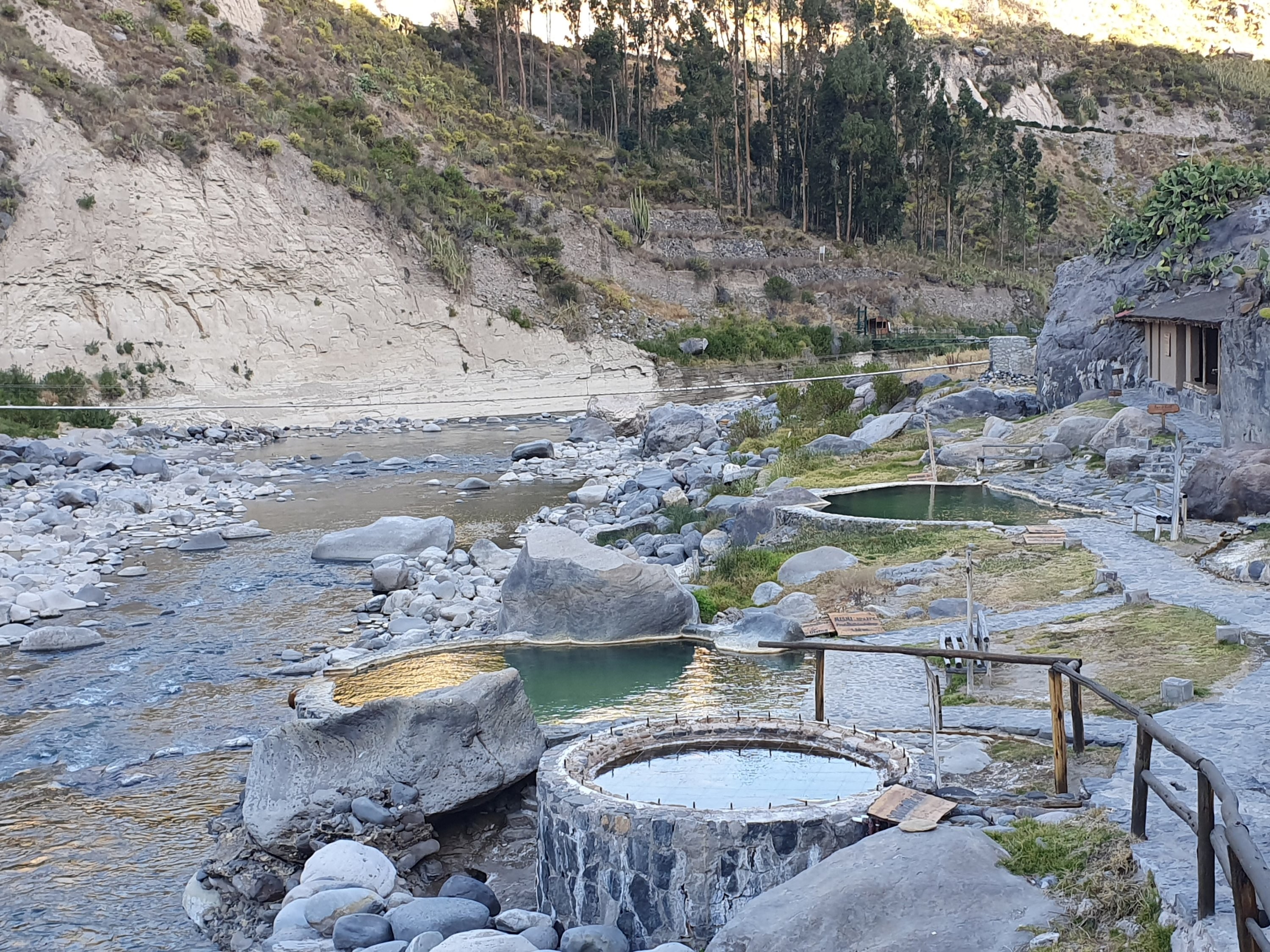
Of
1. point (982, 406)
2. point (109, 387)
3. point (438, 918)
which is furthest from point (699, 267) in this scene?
point (438, 918)

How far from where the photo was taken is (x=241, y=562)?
725 inches

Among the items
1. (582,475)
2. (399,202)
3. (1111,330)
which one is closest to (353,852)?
(582,475)

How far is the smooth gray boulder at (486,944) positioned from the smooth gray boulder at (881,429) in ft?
59.8

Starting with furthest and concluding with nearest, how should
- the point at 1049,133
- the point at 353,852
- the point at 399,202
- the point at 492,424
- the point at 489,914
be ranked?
the point at 1049,133 < the point at 399,202 < the point at 492,424 < the point at 353,852 < the point at 489,914

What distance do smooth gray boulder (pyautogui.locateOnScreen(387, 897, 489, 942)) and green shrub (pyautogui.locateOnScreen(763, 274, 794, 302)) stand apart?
4793 centimetres

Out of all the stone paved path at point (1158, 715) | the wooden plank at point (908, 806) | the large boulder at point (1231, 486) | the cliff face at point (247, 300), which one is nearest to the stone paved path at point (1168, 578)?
the stone paved path at point (1158, 715)

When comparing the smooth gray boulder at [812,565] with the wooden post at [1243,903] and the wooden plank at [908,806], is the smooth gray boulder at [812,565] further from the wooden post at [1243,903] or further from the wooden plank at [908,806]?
the wooden post at [1243,903]

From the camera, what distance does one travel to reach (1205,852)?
4.37 metres

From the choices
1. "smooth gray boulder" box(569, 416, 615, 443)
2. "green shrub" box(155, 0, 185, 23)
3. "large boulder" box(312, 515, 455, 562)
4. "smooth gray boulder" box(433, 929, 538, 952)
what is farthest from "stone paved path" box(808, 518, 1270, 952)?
"green shrub" box(155, 0, 185, 23)

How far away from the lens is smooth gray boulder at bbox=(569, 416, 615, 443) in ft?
105

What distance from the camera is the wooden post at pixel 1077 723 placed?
730cm

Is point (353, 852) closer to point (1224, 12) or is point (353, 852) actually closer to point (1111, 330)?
point (1111, 330)

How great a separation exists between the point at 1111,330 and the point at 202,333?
2752cm

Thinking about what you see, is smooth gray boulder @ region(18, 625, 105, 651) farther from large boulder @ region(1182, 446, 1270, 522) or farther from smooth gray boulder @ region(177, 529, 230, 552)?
large boulder @ region(1182, 446, 1270, 522)
